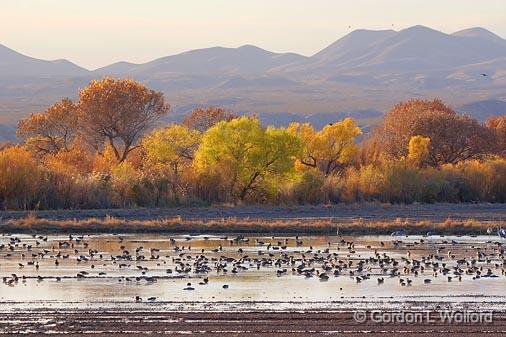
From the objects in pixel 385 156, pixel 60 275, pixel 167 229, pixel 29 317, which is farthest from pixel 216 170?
pixel 29 317

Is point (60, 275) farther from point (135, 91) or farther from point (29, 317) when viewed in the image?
point (135, 91)

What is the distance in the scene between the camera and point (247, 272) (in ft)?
94.4

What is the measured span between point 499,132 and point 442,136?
58.8 ft

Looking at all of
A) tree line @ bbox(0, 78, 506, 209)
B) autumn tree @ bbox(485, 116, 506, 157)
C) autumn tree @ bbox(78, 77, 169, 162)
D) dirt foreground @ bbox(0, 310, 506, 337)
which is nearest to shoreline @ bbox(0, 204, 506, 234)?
tree line @ bbox(0, 78, 506, 209)

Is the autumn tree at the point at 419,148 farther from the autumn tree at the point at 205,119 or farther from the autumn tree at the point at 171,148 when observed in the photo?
the autumn tree at the point at 205,119

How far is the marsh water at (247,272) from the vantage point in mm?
23812

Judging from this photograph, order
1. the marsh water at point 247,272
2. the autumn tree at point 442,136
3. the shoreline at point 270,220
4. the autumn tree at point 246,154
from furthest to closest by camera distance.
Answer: the autumn tree at point 442,136 → the autumn tree at point 246,154 → the shoreline at point 270,220 → the marsh water at point 247,272

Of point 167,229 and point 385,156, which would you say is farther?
point 385,156

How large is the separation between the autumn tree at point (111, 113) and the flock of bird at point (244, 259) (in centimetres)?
4607

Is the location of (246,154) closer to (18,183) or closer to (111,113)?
(18,183)

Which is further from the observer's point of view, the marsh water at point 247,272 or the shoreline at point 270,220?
the shoreline at point 270,220

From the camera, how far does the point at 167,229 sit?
43656 mm

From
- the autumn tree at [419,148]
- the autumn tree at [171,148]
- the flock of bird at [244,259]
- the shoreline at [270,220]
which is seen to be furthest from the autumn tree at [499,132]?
the flock of bird at [244,259]

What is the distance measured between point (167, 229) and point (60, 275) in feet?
51.3
